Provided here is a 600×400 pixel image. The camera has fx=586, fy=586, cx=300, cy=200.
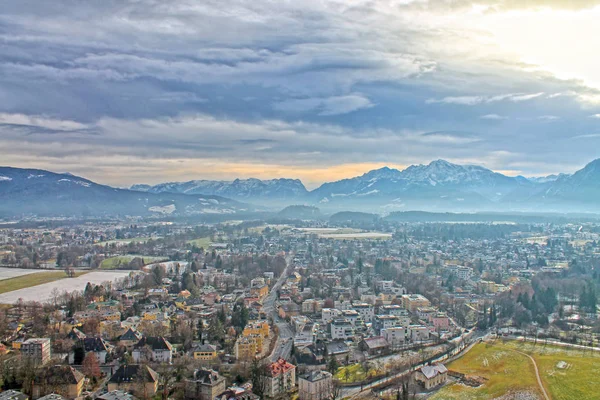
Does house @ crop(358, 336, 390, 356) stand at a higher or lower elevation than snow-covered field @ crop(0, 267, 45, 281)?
lower

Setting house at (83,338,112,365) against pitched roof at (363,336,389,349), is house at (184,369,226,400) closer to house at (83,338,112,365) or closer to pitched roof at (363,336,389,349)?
house at (83,338,112,365)

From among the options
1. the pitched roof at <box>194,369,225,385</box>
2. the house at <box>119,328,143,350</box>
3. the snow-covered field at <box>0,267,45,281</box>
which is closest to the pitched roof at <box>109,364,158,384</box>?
the pitched roof at <box>194,369,225,385</box>

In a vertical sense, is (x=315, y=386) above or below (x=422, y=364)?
above

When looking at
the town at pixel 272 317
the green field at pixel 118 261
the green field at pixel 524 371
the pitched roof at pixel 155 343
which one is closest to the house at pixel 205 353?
the town at pixel 272 317

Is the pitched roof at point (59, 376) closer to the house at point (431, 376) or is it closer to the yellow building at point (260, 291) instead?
the house at point (431, 376)

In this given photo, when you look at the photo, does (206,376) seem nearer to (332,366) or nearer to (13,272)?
(332,366)

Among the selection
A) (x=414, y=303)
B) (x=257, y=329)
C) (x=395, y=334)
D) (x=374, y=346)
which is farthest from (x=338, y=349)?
(x=414, y=303)
